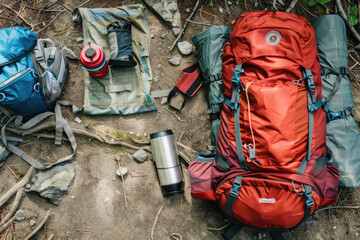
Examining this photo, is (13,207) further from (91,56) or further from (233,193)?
(233,193)

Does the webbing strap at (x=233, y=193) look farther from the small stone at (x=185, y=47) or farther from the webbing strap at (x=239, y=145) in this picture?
the small stone at (x=185, y=47)

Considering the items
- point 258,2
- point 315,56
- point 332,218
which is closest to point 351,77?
point 315,56

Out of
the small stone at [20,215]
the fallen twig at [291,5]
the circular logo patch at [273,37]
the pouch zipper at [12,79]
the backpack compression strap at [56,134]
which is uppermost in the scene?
the fallen twig at [291,5]

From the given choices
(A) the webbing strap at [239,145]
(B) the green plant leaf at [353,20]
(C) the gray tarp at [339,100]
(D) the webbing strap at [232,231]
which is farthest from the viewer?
(B) the green plant leaf at [353,20]

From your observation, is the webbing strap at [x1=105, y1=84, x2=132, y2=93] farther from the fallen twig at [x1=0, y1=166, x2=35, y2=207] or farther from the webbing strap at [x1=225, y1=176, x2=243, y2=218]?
the webbing strap at [x1=225, y1=176, x2=243, y2=218]

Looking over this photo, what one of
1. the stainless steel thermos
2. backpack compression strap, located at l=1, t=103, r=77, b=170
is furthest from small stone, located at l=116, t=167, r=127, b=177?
backpack compression strap, located at l=1, t=103, r=77, b=170

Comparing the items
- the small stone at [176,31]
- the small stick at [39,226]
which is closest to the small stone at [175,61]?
the small stone at [176,31]

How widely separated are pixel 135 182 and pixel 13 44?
2.10 m

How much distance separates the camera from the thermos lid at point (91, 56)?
2682 mm

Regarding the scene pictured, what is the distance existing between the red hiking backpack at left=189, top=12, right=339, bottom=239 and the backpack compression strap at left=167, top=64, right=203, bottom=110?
0.53m

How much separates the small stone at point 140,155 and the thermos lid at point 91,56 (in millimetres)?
1162

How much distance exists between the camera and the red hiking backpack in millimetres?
2275

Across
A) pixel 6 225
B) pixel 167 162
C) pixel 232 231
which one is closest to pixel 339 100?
pixel 232 231

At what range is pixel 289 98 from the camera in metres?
2.29
